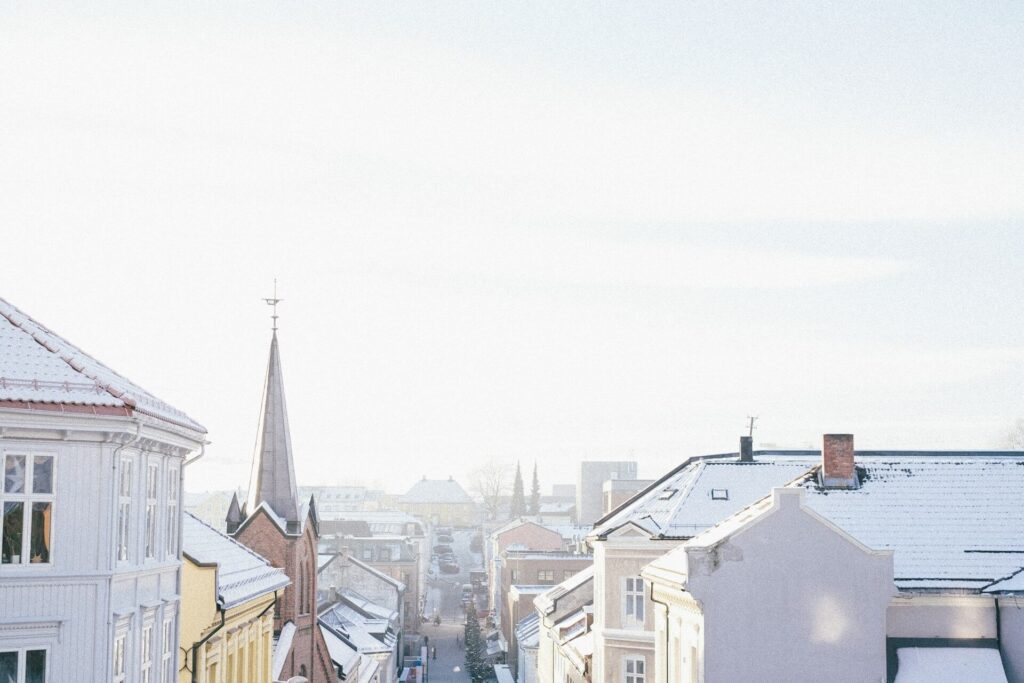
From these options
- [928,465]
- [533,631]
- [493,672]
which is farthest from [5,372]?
[493,672]

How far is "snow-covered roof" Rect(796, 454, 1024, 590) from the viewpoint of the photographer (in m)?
27.2

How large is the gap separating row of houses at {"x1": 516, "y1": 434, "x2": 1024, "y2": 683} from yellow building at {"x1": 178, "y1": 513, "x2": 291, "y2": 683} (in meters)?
9.98

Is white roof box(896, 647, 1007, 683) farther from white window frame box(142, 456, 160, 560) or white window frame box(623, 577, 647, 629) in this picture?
white window frame box(142, 456, 160, 560)

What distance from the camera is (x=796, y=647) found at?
2631 cm

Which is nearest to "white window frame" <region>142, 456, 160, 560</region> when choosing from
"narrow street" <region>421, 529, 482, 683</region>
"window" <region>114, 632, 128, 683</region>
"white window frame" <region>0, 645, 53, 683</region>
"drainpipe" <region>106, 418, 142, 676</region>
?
"window" <region>114, 632, 128, 683</region>

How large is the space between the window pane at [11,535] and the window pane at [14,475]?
219mm

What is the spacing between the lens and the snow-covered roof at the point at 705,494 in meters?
35.4

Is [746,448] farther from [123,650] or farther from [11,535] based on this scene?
[11,535]

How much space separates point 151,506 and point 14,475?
408 cm

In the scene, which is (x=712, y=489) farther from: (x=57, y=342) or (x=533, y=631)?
(x=533, y=631)

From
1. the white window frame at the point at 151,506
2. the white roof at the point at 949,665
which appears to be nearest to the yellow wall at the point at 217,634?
the white window frame at the point at 151,506

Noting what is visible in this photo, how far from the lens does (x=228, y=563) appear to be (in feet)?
103

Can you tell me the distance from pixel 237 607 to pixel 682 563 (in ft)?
33.9

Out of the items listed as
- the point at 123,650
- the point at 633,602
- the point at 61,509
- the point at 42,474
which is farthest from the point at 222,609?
the point at 633,602
